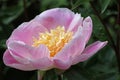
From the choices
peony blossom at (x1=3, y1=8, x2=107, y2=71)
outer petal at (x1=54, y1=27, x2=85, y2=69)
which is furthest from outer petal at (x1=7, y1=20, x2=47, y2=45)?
outer petal at (x1=54, y1=27, x2=85, y2=69)

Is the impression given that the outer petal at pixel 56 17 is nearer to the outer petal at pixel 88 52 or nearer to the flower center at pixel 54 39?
the flower center at pixel 54 39

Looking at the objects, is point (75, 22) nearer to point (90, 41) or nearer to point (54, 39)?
point (54, 39)

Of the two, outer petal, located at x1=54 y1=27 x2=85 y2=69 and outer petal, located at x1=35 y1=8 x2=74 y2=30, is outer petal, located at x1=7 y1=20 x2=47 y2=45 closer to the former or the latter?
outer petal, located at x1=35 y1=8 x2=74 y2=30

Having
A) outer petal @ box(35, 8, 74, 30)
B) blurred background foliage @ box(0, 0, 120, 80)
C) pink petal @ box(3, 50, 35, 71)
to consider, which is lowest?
blurred background foliage @ box(0, 0, 120, 80)

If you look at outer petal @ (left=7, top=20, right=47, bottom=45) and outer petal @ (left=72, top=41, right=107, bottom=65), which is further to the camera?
outer petal @ (left=7, top=20, right=47, bottom=45)

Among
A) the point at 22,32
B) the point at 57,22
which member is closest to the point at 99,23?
the point at 57,22

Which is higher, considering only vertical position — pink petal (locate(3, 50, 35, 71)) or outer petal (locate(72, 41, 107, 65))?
outer petal (locate(72, 41, 107, 65))

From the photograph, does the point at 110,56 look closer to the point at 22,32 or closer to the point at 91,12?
the point at 91,12

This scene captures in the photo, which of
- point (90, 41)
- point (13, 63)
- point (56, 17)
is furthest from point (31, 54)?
point (90, 41)
